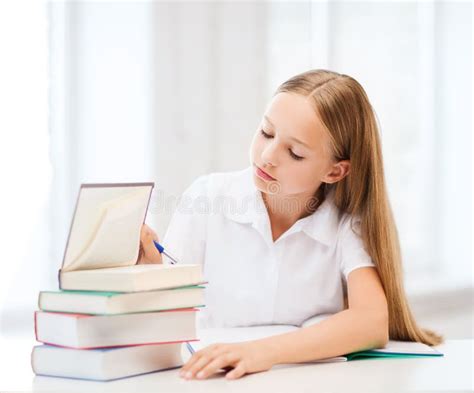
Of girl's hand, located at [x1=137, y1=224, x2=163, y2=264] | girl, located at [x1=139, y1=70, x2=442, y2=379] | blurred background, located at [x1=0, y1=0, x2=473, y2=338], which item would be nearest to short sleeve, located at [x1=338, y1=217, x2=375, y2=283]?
girl, located at [x1=139, y1=70, x2=442, y2=379]

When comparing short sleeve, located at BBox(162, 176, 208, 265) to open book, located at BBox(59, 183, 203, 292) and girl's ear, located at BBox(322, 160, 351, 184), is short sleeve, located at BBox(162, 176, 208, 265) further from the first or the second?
open book, located at BBox(59, 183, 203, 292)

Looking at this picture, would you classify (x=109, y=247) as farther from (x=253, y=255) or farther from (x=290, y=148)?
(x=253, y=255)

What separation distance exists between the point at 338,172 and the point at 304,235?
170 millimetres

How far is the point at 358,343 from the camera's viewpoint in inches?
48.3

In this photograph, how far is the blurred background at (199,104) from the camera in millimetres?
2105

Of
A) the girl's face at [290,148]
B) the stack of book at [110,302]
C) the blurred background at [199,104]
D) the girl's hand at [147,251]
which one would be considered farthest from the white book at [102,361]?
the blurred background at [199,104]

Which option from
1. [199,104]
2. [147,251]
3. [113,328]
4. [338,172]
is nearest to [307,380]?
[113,328]

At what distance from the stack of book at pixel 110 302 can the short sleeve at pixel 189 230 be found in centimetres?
53

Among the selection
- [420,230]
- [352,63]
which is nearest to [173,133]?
[352,63]

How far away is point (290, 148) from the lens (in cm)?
137

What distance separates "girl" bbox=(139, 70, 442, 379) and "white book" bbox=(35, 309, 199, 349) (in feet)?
0.27

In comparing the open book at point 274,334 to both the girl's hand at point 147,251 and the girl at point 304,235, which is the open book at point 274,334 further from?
the girl's hand at point 147,251

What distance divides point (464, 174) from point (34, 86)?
6.05ft

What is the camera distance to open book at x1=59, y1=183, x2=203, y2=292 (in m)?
1.01
